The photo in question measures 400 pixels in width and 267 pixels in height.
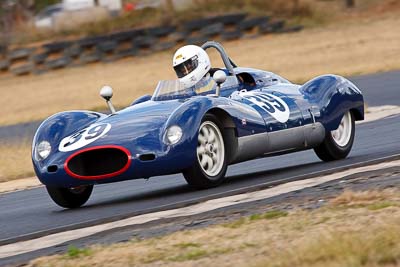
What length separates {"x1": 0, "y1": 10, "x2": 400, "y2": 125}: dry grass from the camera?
2706cm

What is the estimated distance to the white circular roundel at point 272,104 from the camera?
10.6 meters

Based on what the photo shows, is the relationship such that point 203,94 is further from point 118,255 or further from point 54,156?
point 118,255

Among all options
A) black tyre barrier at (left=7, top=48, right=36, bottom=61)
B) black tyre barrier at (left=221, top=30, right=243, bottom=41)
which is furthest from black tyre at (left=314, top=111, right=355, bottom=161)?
black tyre barrier at (left=7, top=48, right=36, bottom=61)

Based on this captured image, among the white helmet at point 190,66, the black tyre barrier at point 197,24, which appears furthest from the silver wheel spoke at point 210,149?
the black tyre barrier at point 197,24

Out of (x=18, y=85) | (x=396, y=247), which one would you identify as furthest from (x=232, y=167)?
(x=18, y=85)

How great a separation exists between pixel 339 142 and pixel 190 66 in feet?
6.10

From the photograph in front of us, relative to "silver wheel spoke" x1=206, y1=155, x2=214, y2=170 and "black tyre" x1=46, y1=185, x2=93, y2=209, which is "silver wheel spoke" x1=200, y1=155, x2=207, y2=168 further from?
"black tyre" x1=46, y1=185, x2=93, y2=209

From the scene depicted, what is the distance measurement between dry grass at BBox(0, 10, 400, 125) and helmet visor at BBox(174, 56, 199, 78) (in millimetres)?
12915

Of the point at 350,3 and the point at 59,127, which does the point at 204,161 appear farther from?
the point at 350,3

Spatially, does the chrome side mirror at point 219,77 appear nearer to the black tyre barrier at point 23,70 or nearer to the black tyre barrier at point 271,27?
the black tyre barrier at point 271,27

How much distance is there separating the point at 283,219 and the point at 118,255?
1.28 meters

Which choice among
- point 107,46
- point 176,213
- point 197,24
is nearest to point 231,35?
point 197,24

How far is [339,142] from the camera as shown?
11.7 metres

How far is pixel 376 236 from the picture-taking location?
20.5 feet
